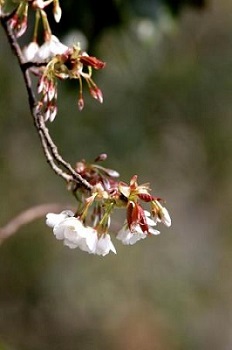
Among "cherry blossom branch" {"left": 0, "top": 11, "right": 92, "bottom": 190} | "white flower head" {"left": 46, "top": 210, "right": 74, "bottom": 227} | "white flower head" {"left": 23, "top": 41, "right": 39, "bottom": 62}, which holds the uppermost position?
"white flower head" {"left": 23, "top": 41, "right": 39, "bottom": 62}

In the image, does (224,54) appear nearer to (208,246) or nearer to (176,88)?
(176,88)

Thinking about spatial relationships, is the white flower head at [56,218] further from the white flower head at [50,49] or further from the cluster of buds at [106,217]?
the white flower head at [50,49]

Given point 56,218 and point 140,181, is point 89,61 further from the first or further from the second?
point 140,181

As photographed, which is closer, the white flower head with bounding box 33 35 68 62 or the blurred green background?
the white flower head with bounding box 33 35 68 62

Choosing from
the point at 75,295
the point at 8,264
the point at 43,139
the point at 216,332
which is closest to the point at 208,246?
the point at 216,332

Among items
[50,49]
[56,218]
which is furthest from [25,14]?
[56,218]

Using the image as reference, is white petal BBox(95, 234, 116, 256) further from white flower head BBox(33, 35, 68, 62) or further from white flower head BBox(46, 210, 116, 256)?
white flower head BBox(33, 35, 68, 62)

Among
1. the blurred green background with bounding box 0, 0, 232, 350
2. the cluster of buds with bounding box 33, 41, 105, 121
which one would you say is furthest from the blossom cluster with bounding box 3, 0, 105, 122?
the blurred green background with bounding box 0, 0, 232, 350
